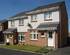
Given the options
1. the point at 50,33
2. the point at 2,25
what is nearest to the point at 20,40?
the point at 50,33

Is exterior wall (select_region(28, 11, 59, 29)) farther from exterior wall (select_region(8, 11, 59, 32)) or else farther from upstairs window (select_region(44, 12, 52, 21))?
upstairs window (select_region(44, 12, 52, 21))

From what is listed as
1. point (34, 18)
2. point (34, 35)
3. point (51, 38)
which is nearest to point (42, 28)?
point (51, 38)

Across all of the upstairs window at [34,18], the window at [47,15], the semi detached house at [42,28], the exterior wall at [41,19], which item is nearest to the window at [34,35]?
the semi detached house at [42,28]

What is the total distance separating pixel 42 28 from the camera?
32.4m

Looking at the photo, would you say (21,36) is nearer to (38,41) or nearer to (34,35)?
(34,35)

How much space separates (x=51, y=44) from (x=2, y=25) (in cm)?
2301

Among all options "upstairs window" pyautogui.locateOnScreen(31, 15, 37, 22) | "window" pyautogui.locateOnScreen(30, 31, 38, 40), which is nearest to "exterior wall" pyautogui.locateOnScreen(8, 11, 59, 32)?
"upstairs window" pyautogui.locateOnScreen(31, 15, 37, 22)

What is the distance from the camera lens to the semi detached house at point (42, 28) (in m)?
31.5

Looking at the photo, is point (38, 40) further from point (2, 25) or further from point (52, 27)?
point (2, 25)

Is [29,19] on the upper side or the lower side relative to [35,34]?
upper

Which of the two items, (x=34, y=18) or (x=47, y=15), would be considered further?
(x=34, y=18)

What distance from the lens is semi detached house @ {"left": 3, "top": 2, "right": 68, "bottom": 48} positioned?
103ft

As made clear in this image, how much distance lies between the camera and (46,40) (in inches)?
1272

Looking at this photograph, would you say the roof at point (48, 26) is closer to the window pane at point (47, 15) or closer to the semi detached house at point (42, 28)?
the semi detached house at point (42, 28)
